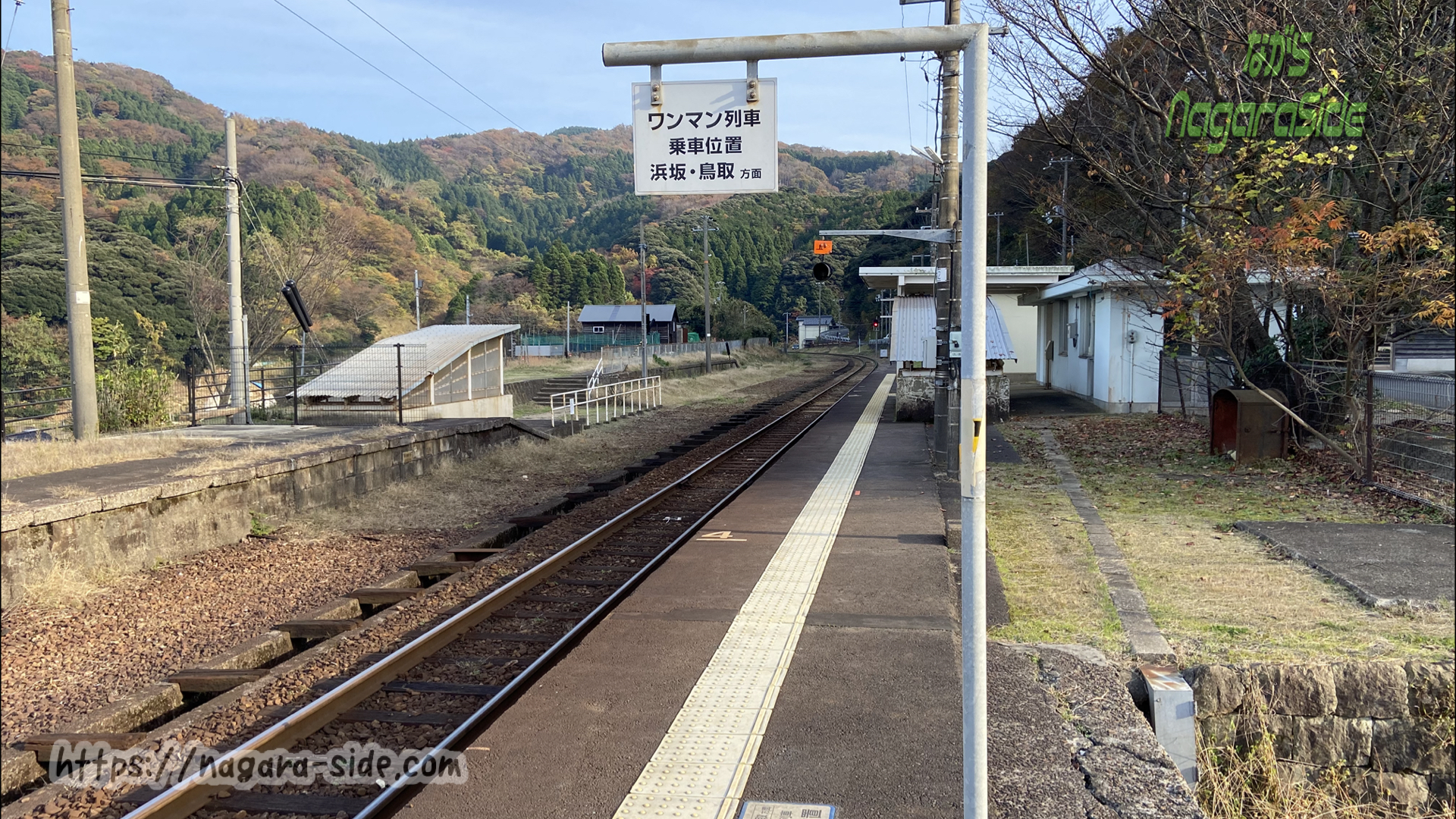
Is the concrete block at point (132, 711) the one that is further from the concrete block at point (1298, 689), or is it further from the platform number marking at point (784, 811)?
the concrete block at point (1298, 689)

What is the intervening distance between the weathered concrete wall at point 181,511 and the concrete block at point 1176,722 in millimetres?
6894

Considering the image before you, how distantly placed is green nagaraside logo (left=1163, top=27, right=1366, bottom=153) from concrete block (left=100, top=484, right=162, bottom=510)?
40.5ft

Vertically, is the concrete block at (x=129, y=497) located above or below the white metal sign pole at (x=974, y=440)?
below

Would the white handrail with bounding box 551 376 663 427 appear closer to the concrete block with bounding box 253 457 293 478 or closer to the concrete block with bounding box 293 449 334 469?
the concrete block with bounding box 293 449 334 469

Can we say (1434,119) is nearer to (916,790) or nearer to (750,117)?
(750,117)

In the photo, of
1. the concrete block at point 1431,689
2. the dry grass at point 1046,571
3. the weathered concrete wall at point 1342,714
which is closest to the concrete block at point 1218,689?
the weathered concrete wall at point 1342,714

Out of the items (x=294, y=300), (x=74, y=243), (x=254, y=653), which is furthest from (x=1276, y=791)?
(x=294, y=300)

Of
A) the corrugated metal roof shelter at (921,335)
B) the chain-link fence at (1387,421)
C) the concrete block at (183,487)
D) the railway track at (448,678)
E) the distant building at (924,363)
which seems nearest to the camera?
the railway track at (448,678)

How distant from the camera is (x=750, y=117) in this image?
220 inches

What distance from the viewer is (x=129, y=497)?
8203 mm

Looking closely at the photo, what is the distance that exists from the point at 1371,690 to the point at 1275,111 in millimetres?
8428

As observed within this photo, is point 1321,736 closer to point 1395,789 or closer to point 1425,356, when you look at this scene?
point 1395,789

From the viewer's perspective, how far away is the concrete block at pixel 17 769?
454 centimetres

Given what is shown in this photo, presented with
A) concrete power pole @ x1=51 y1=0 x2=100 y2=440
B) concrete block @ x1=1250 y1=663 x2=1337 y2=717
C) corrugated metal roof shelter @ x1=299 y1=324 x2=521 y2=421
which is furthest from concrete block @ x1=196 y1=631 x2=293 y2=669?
corrugated metal roof shelter @ x1=299 y1=324 x2=521 y2=421
